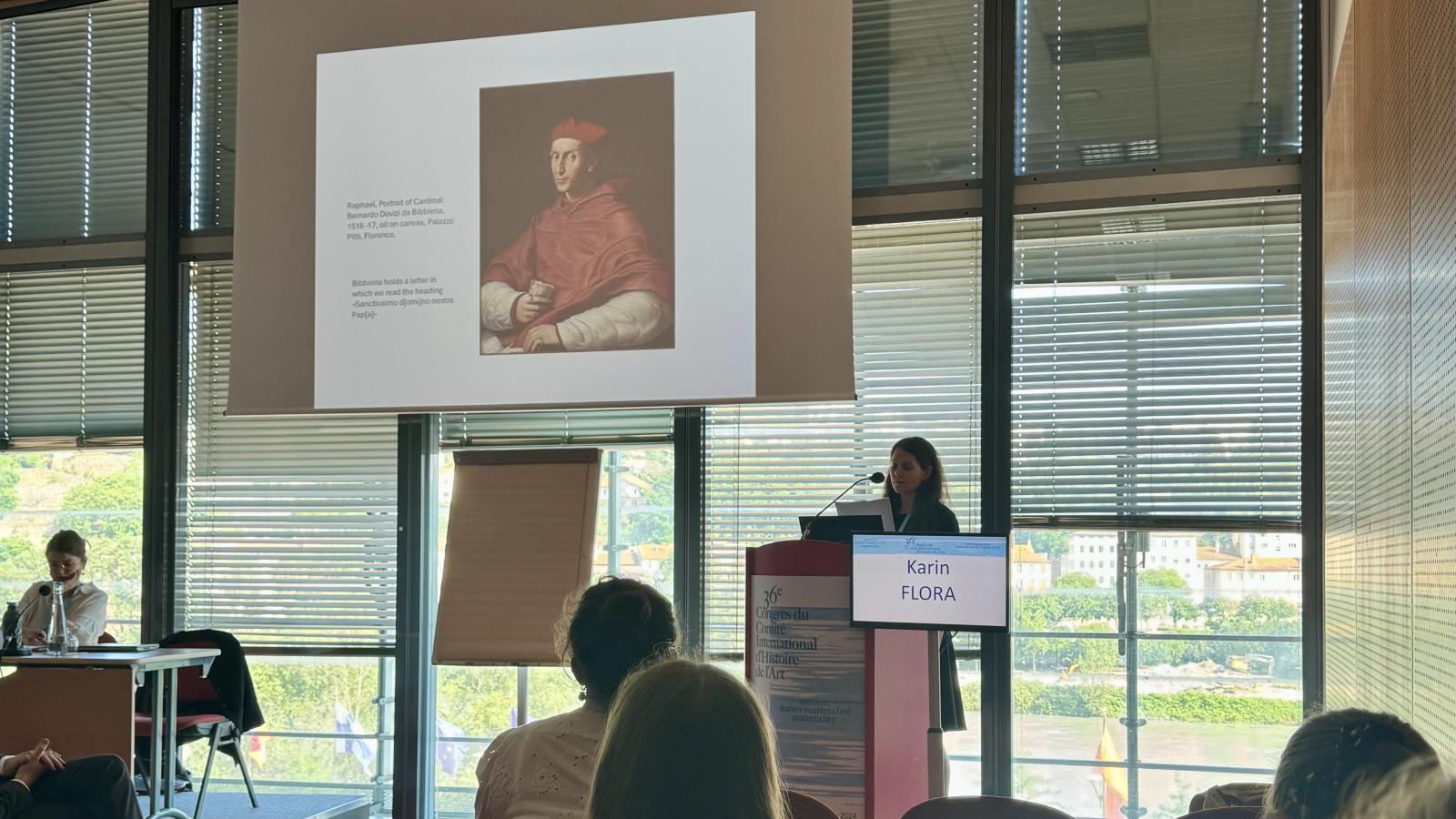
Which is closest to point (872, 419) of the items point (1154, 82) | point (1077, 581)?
point (1077, 581)

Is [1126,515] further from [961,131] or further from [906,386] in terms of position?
[961,131]

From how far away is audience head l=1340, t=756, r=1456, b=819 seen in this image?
155cm

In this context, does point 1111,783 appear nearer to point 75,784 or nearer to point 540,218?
point 540,218

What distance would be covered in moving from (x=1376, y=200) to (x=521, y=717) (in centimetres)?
411

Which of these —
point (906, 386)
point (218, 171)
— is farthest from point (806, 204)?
point (218, 171)

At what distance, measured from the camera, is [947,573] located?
3.62 metres

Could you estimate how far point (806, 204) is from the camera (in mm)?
5137

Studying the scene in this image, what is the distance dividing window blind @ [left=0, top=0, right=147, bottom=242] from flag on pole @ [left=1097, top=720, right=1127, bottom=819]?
5173mm

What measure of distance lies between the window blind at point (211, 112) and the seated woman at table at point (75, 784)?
3349 millimetres

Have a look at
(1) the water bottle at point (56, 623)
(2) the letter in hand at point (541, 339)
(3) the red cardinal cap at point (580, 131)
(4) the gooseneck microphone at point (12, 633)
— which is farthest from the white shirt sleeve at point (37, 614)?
(3) the red cardinal cap at point (580, 131)

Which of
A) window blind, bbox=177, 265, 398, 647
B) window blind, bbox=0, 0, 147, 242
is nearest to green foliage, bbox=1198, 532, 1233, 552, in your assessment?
window blind, bbox=177, 265, 398, 647

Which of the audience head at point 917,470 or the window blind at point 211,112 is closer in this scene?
the audience head at point 917,470

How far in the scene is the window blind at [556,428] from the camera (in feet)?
18.5

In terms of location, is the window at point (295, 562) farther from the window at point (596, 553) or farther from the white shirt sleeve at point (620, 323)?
the white shirt sleeve at point (620, 323)
